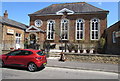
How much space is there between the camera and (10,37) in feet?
58.6

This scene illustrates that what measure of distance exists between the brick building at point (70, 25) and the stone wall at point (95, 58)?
29.4 feet

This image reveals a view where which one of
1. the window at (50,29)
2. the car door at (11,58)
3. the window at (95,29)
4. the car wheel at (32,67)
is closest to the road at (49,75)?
the car wheel at (32,67)

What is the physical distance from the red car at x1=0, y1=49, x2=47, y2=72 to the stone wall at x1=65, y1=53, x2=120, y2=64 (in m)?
4.51

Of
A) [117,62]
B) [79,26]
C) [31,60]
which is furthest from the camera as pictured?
[79,26]

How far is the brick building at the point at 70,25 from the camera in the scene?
19.7 m

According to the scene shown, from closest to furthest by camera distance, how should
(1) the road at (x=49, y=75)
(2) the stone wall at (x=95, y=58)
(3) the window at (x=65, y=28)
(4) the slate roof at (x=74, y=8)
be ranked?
(1) the road at (x=49, y=75) → (2) the stone wall at (x=95, y=58) → (4) the slate roof at (x=74, y=8) → (3) the window at (x=65, y=28)

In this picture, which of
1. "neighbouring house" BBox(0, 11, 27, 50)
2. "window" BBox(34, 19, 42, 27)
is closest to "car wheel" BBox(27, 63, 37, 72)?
"neighbouring house" BBox(0, 11, 27, 50)

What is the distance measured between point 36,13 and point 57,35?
7924 mm

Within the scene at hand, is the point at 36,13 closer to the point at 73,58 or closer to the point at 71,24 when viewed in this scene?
the point at 71,24

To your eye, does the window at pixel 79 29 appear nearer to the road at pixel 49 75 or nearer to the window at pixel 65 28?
the window at pixel 65 28

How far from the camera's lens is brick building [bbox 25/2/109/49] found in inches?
777

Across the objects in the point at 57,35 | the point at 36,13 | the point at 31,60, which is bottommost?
the point at 31,60

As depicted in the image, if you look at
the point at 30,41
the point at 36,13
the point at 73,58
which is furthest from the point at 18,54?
the point at 36,13

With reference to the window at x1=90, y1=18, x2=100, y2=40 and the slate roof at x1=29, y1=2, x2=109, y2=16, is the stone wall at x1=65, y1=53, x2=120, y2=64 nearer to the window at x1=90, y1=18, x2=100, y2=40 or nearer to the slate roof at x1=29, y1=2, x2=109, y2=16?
the window at x1=90, y1=18, x2=100, y2=40
